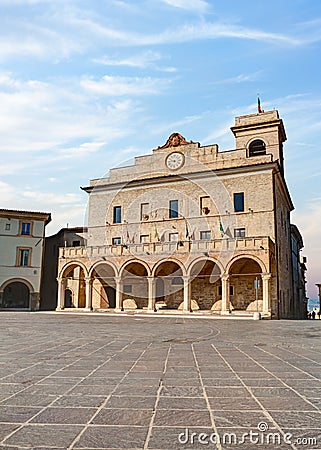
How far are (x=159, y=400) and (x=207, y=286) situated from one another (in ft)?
84.6

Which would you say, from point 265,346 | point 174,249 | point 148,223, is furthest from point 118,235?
point 265,346

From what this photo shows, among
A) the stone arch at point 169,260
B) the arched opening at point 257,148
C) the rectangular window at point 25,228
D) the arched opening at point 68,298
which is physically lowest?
the arched opening at point 68,298

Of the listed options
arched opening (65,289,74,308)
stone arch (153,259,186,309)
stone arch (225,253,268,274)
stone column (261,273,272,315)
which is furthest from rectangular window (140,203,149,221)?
stone column (261,273,272,315)

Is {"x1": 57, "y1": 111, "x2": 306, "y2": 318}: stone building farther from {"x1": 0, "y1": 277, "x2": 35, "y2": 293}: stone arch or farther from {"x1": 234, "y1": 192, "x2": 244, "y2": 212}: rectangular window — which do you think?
{"x1": 0, "y1": 277, "x2": 35, "y2": 293}: stone arch

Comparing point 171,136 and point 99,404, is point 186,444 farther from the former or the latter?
point 171,136

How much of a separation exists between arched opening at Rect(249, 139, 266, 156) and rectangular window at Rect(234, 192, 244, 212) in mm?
5055

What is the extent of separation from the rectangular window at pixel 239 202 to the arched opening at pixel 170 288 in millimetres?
6263

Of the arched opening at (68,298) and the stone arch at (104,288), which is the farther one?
the arched opening at (68,298)

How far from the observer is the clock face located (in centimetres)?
3309

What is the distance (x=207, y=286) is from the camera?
29.5 meters

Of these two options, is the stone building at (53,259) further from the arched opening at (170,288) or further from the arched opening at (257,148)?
the arched opening at (257,148)

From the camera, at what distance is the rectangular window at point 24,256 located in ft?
120

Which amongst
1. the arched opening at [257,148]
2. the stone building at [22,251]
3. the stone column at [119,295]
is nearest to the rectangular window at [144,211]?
the stone column at [119,295]

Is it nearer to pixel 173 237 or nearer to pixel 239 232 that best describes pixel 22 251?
pixel 173 237
